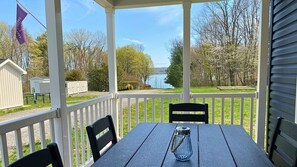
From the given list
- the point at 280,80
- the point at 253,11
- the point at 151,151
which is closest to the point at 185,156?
the point at 151,151

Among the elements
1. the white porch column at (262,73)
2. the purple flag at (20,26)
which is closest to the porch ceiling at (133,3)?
the white porch column at (262,73)

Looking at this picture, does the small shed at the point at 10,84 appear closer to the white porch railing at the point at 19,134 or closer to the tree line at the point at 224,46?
the white porch railing at the point at 19,134

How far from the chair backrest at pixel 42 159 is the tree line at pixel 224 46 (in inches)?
101

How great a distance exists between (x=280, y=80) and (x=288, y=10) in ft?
2.45

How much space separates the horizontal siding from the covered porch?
27 cm

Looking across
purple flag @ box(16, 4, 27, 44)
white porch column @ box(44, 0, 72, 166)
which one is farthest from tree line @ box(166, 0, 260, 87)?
purple flag @ box(16, 4, 27, 44)

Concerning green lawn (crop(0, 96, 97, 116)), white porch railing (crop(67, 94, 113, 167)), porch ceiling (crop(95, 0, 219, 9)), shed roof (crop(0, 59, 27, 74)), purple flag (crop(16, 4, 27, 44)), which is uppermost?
porch ceiling (crop(95, 0, 219, 9))

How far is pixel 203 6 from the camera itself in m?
3.21

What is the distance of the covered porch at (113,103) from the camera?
2.05 m

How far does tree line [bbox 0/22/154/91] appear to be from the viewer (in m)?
1.71

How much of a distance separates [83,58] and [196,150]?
6.59 ft

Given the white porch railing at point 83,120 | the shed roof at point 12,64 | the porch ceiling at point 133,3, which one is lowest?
the white porch railing at point 83,120

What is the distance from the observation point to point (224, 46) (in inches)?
129

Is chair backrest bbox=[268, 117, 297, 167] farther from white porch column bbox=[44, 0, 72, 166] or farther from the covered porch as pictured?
white porch column bbox=[44, 0, 72, 166]
